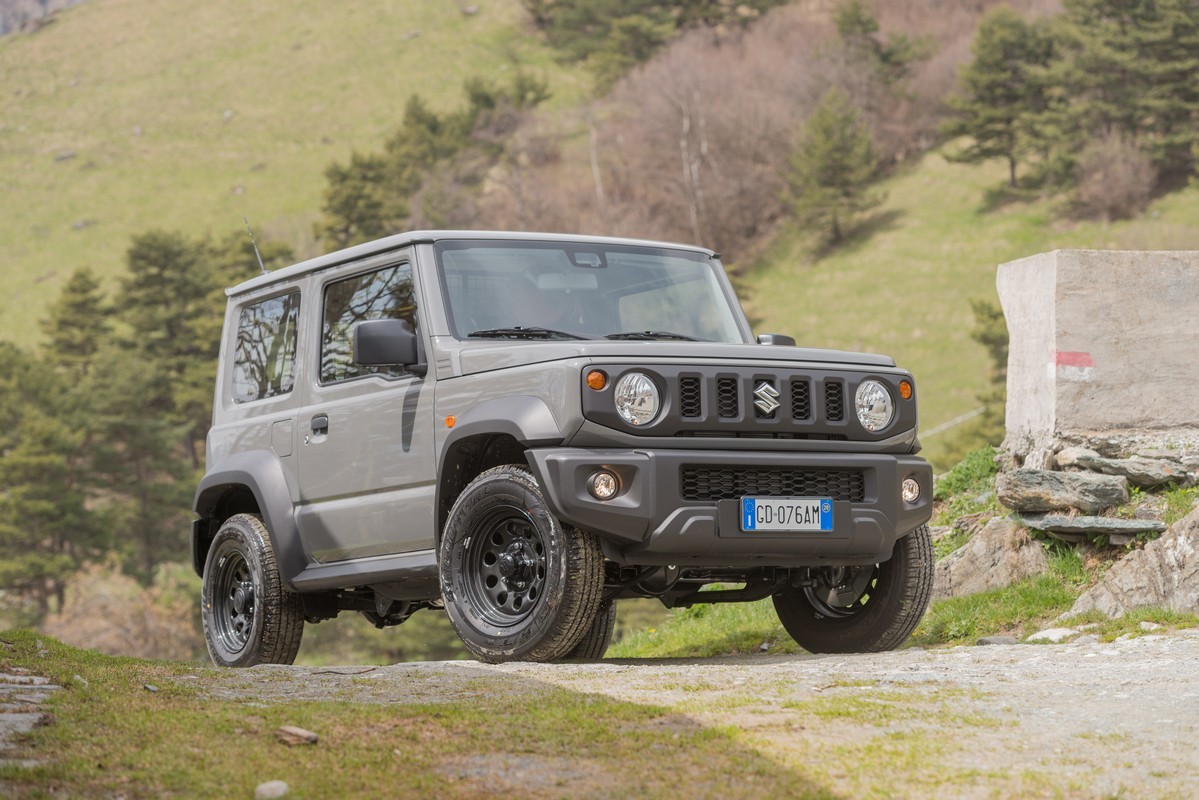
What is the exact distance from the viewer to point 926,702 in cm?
529

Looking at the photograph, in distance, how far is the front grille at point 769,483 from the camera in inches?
268

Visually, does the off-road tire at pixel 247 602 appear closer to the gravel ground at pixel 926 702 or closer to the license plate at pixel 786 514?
the gravel ground at pixel 926 702

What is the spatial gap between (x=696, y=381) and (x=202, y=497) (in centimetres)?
380

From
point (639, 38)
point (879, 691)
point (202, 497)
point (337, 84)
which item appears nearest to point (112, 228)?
point (337, 84)

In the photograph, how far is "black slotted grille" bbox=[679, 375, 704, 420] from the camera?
6.82m

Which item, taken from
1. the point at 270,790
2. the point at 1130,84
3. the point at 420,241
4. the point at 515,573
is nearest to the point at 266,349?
the point at 420,241

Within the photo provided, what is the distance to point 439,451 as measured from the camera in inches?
291

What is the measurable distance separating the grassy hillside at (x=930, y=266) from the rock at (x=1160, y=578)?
104ft

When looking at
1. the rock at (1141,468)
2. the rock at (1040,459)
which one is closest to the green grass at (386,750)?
the rock at (1141,468)

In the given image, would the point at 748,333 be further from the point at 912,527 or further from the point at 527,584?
the point at 527,584

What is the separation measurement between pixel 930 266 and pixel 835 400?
47.6 meters

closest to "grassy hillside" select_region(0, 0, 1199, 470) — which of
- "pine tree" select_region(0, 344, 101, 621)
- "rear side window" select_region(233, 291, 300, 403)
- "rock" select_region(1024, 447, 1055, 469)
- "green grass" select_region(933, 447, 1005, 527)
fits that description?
"pine tree" select_region(0, 344, 101, 621)

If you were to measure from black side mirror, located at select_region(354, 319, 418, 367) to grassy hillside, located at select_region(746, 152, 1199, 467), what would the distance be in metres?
33.7

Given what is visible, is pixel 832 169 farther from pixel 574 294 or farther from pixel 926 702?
pixel 926 702
